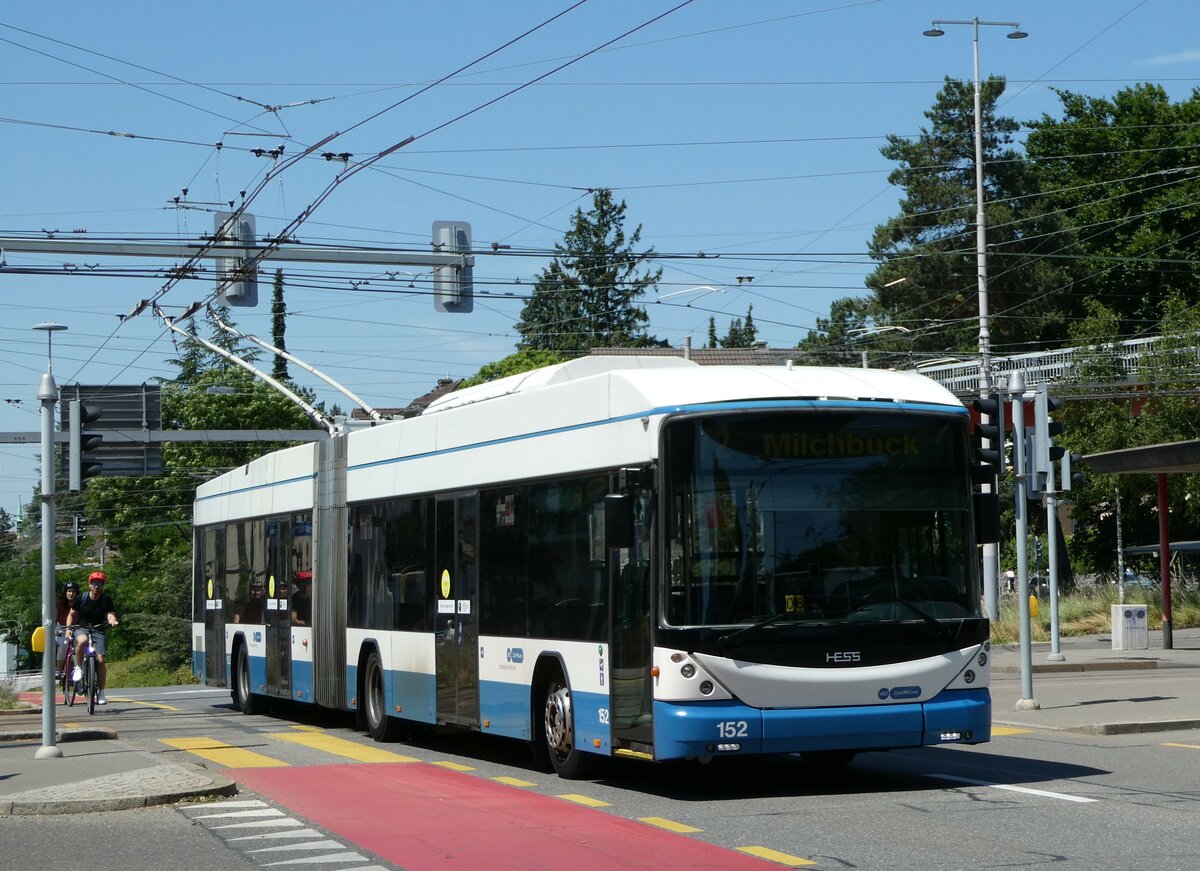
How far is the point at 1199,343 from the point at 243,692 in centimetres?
2729

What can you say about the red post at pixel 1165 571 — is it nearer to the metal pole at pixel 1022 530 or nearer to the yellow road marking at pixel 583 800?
the metal pole at pixel 1022 530

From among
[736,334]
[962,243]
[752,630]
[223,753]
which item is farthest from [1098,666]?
[736,334]

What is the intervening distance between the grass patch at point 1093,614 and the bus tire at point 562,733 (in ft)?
72.9

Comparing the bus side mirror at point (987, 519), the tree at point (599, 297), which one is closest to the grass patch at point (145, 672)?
the tree at point (599, 297)

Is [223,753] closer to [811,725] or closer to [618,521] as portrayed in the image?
[618,521]

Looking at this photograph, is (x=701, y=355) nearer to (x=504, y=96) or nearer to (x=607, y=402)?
(x=504, y=96)

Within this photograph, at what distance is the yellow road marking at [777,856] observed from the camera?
9.12 m

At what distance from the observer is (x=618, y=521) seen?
11.8 meters

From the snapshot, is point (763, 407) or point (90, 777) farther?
point (90, 777)

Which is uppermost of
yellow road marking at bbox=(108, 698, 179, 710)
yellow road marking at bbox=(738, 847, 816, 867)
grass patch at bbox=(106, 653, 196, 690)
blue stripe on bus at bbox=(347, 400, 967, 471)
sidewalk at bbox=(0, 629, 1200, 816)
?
blue stripe on bus at bbox=(347, 400, 967, 471)

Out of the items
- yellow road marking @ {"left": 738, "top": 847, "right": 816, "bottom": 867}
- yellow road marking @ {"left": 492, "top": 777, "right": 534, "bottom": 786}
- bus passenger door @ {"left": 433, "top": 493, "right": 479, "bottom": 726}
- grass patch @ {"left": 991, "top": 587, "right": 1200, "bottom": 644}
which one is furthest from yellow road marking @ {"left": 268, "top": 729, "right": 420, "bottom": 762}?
grass patch @ {"left": 991, "top": 587, "right": 1200, "bottom": 644}

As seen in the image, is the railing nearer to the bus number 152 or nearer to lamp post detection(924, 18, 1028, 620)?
lamp post detection(924, 18, 1028, 620)

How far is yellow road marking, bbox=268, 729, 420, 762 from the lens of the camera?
15992 millimetres

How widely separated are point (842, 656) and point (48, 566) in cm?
750
